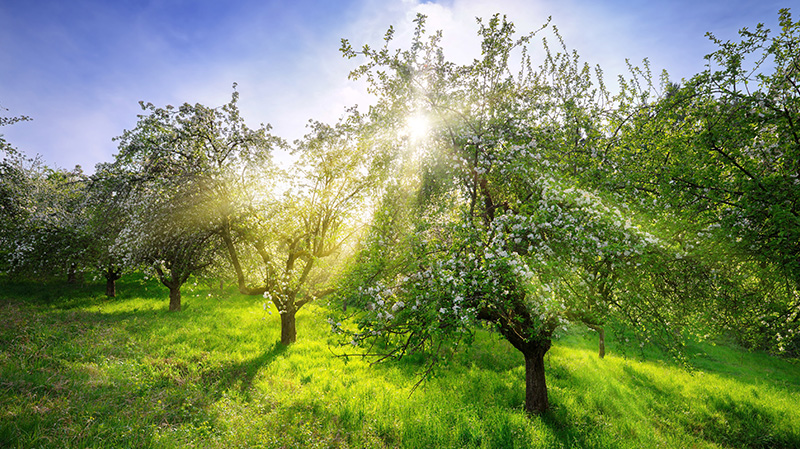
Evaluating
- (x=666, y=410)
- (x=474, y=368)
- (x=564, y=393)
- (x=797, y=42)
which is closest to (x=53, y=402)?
(x=474, y=368)

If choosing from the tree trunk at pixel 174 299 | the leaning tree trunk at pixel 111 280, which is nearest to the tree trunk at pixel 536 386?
the tree trunk at pixel 174 299

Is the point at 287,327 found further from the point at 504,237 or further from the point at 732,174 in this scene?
the point at 732,174

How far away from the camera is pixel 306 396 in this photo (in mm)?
10359

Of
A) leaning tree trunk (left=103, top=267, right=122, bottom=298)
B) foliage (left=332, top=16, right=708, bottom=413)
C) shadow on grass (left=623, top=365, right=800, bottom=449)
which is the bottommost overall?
shadow on grass (left=623, top=365, right=800, bottom=449)

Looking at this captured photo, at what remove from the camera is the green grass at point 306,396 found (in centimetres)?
756

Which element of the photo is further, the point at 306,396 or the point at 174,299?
the point at 174,299

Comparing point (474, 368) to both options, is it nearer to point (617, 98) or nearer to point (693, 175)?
point (693, 175)

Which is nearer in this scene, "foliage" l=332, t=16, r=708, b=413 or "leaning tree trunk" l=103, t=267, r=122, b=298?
"foliage" l=332, t=16, r=708, b=413

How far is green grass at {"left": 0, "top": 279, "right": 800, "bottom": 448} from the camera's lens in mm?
7559

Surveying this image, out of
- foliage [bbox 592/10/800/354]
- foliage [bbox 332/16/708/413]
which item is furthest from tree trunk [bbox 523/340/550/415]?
foliage [bbox 592/10/800/354]

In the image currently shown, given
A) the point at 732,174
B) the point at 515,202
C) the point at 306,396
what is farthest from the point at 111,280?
the point at 732,174

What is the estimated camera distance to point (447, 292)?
22.2ft

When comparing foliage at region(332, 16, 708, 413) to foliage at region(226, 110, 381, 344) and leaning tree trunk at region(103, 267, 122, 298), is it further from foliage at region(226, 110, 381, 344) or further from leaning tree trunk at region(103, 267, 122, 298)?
leaning tree trunk at region(103, 267, 122, 298)

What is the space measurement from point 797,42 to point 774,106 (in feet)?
5.20
